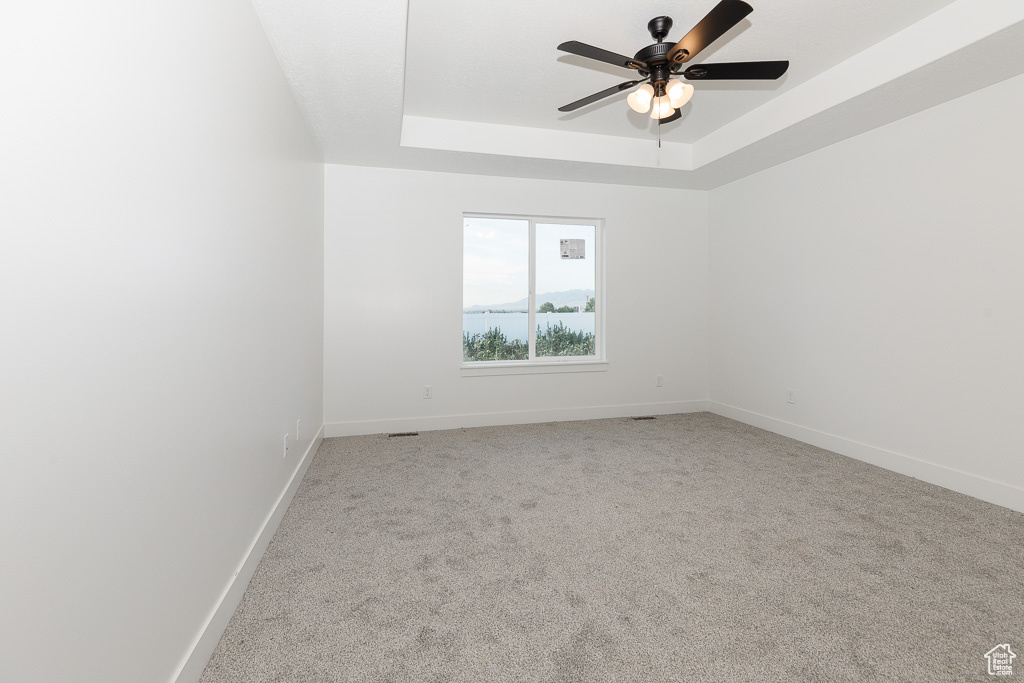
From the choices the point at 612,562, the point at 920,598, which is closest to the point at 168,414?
the point at 612,562

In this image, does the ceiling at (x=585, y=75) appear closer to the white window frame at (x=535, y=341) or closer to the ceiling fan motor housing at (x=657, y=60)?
the ceiling fan motor housing at (x=657, y=60)

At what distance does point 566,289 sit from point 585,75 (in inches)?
87.0

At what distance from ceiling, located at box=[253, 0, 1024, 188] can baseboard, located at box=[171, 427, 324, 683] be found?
95.8 inches

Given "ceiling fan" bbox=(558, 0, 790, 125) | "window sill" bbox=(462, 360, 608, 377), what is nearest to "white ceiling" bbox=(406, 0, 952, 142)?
"ceiling fan" bbox=(558, 0, 790, 125)

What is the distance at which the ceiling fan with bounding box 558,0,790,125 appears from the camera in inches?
75.8

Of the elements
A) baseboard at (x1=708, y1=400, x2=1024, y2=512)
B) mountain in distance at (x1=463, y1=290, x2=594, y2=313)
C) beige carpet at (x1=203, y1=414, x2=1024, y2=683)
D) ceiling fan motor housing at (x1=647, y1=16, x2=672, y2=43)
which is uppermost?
ceiling fan motor housing at (x1=647, y1=16, x2=672, y2=43)

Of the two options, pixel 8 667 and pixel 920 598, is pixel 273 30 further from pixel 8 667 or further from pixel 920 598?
pixel 920 598

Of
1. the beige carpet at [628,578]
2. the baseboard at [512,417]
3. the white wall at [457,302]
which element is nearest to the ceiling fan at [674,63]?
the white wall at [457,302]

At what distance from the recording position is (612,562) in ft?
6.86

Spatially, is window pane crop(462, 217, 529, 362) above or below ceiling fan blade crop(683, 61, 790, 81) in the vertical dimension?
below

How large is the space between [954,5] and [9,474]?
159 inches

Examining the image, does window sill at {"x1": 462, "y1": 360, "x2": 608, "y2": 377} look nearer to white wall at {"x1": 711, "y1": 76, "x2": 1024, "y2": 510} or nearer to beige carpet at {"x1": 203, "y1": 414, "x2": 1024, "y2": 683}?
beige carpet at {"x1": 203, "y1": 414, "x2": 1024, "y2": 683}

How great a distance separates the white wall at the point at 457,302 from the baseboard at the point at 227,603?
1707mm

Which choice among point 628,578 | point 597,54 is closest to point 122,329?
point 628,578
